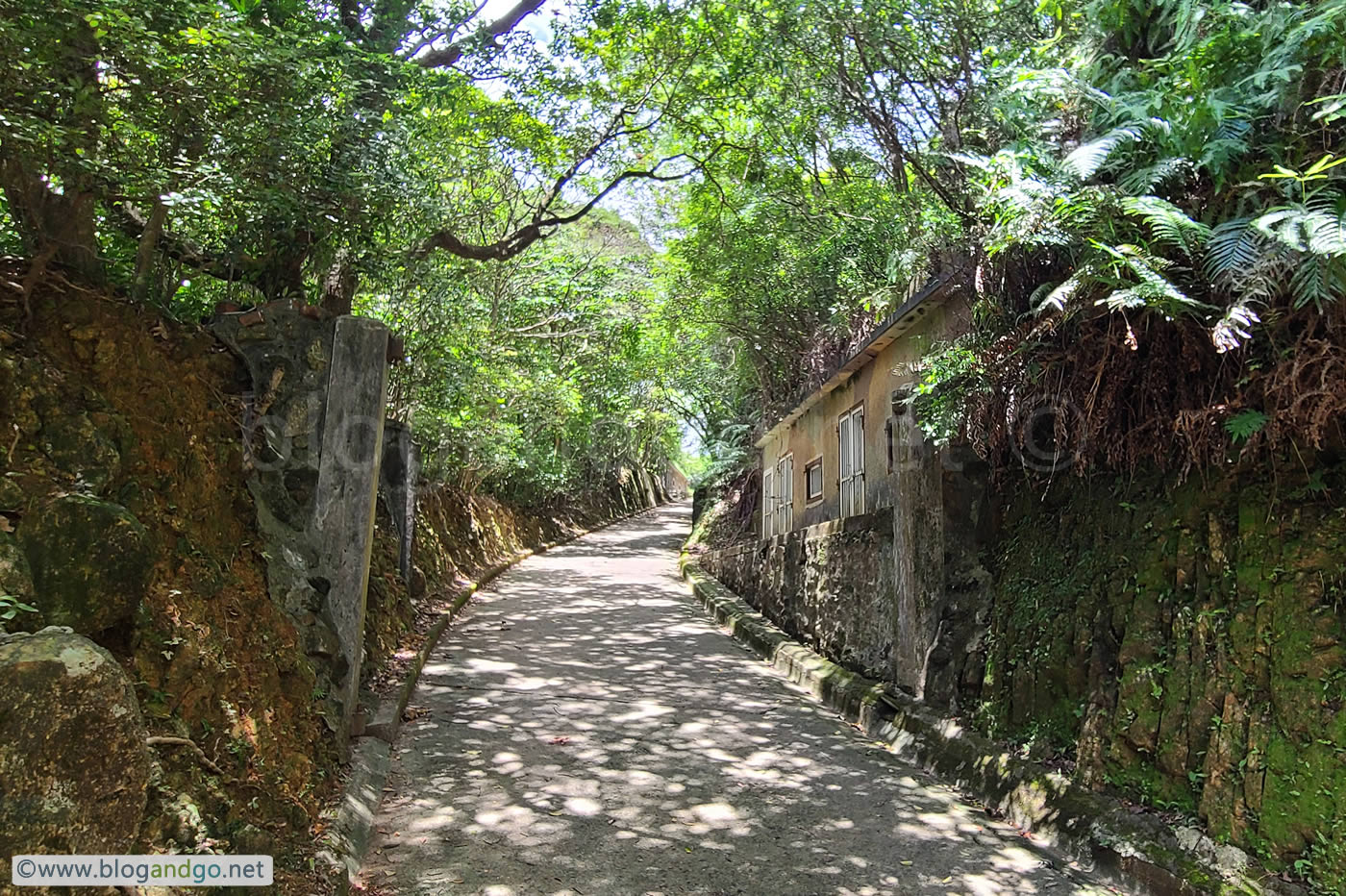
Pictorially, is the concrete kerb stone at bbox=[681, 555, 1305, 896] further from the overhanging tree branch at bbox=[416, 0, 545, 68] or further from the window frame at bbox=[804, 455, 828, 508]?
the overhanging tree branch at bbox=[416, 0, 545, 68]

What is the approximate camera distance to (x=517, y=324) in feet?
48.1

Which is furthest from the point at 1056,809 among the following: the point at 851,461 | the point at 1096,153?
the point at 851,461

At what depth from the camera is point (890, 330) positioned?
27.9ft

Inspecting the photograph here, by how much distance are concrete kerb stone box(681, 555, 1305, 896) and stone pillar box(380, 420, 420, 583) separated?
5282 millimetres

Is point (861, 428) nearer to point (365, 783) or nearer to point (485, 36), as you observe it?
point (485, 36)

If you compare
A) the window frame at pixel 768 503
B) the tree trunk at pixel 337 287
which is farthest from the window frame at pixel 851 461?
the tree trunk at pixel 337 287

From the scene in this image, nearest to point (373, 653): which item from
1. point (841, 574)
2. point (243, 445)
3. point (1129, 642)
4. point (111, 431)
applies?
point (243, 445)

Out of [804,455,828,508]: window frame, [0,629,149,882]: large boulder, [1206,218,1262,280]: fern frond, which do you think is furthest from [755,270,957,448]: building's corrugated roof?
[0,629,149,882]: large boulder

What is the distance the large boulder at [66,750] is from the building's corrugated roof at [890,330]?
19.7ft

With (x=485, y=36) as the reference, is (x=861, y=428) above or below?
below

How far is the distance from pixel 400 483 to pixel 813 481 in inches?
245

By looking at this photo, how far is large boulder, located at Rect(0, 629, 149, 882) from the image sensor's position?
250 cm

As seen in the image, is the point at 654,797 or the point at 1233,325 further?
the point at 654,797

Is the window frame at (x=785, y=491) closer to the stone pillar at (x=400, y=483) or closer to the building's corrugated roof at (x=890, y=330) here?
the building's corrugated roof at (x=890, y=330)
